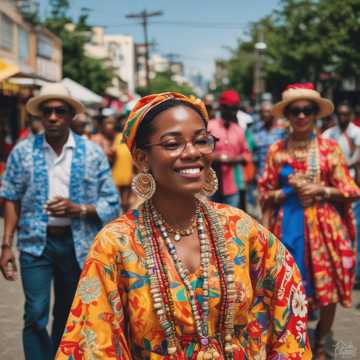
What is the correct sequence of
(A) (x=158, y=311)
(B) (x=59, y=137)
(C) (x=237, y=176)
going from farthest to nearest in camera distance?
(C) (x=237, y=176)
(B) (x=59, y=137)
(A) (x=158, y=311)

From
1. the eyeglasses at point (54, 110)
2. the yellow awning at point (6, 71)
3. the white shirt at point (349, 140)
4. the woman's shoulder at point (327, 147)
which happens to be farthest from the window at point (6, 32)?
the woman's shoulder at point (327, 147)

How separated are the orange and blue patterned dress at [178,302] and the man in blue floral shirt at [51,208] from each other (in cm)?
171

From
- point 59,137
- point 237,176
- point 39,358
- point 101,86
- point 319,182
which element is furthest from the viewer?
point 101,86

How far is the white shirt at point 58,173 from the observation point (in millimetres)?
3930

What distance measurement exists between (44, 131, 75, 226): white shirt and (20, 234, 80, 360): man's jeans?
118mm

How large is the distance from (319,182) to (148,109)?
2.54 metres

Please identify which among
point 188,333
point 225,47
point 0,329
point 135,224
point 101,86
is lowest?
point 0,329

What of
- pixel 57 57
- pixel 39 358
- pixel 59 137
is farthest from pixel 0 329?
pixel 57 57

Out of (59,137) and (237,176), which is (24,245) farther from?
(237,176)

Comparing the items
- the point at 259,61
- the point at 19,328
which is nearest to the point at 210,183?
the point at 19,328

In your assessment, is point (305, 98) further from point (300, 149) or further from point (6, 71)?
point (6, 71)

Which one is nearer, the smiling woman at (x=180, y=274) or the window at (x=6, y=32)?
the smiling woman at (x=180, y=274)

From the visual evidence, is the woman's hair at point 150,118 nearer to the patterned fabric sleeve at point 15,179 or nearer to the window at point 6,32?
the patterned fabric sleeve at point 15,179

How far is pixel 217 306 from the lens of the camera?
215 cm
